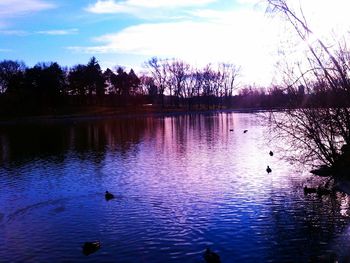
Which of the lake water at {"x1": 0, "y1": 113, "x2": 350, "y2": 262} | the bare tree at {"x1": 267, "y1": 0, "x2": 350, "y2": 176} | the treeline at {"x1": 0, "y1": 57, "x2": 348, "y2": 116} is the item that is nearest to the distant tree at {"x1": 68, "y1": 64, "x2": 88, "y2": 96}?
the treeline at {"x1": 0, "y1": 57, "x2": 348, "y2": 116}

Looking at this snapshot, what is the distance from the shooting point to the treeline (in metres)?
117

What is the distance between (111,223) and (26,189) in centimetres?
999

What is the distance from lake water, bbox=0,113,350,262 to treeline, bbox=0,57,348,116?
4875 cm

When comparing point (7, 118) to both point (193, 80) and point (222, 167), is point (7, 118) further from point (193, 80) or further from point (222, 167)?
point (222, 167)

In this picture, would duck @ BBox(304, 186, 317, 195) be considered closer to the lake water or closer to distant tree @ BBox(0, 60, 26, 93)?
the lake water

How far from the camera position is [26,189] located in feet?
88.5

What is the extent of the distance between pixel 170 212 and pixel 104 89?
125 meters

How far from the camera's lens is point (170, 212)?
20156 mm

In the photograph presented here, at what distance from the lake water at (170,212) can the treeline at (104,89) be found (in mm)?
48752

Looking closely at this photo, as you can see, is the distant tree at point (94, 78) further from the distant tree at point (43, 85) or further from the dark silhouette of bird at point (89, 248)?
the dark silhouette of bird at point (89, 248)

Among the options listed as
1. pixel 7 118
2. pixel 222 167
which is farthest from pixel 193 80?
pixel 222 167

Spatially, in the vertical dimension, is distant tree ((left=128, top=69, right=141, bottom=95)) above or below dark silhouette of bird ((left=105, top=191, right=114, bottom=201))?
above

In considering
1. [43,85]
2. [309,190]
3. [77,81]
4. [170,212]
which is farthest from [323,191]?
[77,81]

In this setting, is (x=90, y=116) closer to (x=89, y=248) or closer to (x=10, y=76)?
(x=10, y=76)
